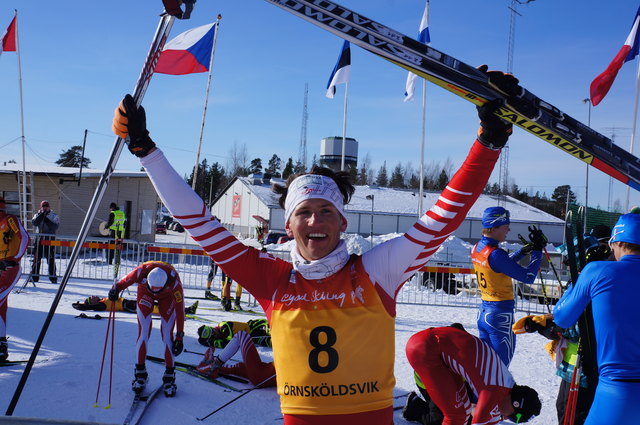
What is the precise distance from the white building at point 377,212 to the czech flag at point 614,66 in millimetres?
23275

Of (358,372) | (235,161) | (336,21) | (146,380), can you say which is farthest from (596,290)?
(235,161)

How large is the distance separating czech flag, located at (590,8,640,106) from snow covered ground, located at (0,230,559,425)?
20.2 ft

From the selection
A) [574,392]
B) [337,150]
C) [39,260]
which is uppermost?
[337,150]

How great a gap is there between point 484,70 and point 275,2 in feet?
3.34

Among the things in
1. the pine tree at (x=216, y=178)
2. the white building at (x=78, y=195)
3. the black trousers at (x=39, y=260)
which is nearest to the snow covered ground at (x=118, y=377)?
the black trousers at (x=39, y=260)

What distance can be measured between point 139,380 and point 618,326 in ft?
15.8

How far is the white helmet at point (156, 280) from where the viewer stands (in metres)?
5.63

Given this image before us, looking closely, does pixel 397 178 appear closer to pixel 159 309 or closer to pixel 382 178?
pixel 382 178

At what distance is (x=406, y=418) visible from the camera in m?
5.09

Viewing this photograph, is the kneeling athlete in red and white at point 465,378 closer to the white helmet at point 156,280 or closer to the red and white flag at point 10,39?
the white helmet at point 156,280

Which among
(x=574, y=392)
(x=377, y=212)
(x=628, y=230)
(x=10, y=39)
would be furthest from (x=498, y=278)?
(x=377, y=212)

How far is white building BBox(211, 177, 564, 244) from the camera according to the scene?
38.6 m

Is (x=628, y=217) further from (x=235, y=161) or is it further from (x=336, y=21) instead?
(x=235, y=161)

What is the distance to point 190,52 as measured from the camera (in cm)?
876
